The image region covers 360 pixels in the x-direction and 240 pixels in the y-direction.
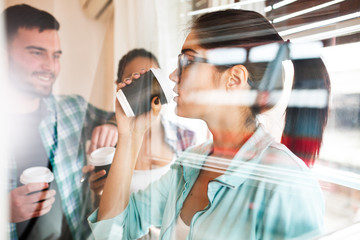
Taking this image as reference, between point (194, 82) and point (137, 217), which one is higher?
point (194, 82)

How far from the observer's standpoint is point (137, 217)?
2.49ft

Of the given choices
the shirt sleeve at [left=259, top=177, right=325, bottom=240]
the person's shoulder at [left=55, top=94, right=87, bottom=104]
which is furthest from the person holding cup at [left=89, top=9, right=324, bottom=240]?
the person's shoulder at [left=55, top=94, right=87, bottom=104]

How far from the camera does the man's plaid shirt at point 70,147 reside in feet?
2.37

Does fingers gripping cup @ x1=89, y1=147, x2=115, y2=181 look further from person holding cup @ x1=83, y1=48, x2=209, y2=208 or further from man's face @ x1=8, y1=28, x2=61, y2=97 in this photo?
man's face @ x1=8, y1=28, x2=61, y2=97

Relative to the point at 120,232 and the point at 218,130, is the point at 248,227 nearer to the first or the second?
the point at 218,130

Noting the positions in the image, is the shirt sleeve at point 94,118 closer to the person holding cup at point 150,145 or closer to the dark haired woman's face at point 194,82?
the person holding cup at point 150,145

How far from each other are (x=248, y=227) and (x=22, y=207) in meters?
0.61

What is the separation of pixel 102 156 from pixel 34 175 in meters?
0.19

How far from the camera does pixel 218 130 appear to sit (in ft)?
2.13

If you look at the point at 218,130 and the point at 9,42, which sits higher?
the point at 9,42

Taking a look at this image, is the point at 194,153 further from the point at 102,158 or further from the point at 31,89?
the point at 31,89

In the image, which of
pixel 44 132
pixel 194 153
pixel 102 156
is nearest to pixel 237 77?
pixel 194 153

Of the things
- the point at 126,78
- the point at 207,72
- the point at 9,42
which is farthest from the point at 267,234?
the point at 9,42

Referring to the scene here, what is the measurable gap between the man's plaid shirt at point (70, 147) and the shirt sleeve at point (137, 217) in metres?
0.05
